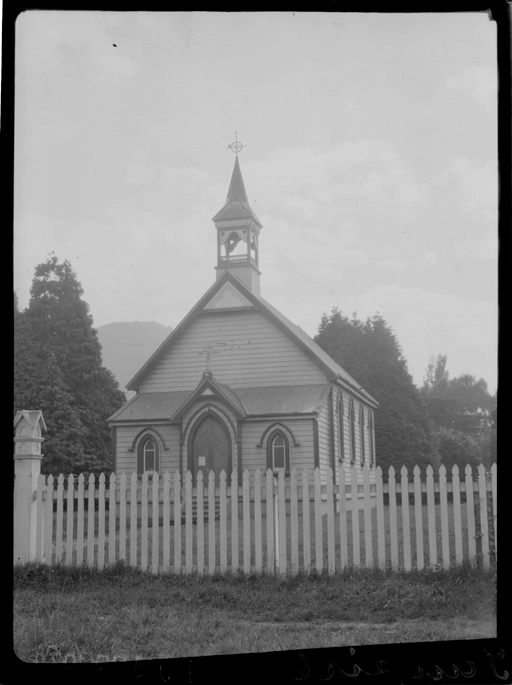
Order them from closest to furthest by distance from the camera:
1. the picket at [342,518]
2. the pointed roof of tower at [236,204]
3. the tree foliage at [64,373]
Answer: the tree foliage at [64,373]
the pointed roof of tower at [236,204]
the picket at [342,518]

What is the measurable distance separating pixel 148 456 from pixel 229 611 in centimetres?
123

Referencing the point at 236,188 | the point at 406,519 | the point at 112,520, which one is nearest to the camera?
the point at 236,188

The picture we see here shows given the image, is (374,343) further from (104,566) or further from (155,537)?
(104,566)

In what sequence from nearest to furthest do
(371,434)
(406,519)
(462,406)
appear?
(462,406)
(371,434)
(406,519)

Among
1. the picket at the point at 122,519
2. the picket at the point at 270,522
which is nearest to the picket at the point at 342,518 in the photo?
the picket at the point at 270,522

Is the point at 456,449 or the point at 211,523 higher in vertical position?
the point at 456,449

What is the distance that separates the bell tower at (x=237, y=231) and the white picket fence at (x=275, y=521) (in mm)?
1607

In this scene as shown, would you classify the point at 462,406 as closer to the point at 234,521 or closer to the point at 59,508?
the point at 234,521

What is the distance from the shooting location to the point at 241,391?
4.90 meters

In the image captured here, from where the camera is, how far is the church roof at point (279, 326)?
15.6 ft

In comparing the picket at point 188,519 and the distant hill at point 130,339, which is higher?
the distant hill at point 130,339

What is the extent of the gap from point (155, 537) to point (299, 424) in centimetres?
158

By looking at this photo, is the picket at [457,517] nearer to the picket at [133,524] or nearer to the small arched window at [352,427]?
the small arched window at [352,427]

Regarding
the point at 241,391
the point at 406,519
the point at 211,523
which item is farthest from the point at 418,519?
the point at 241,391
